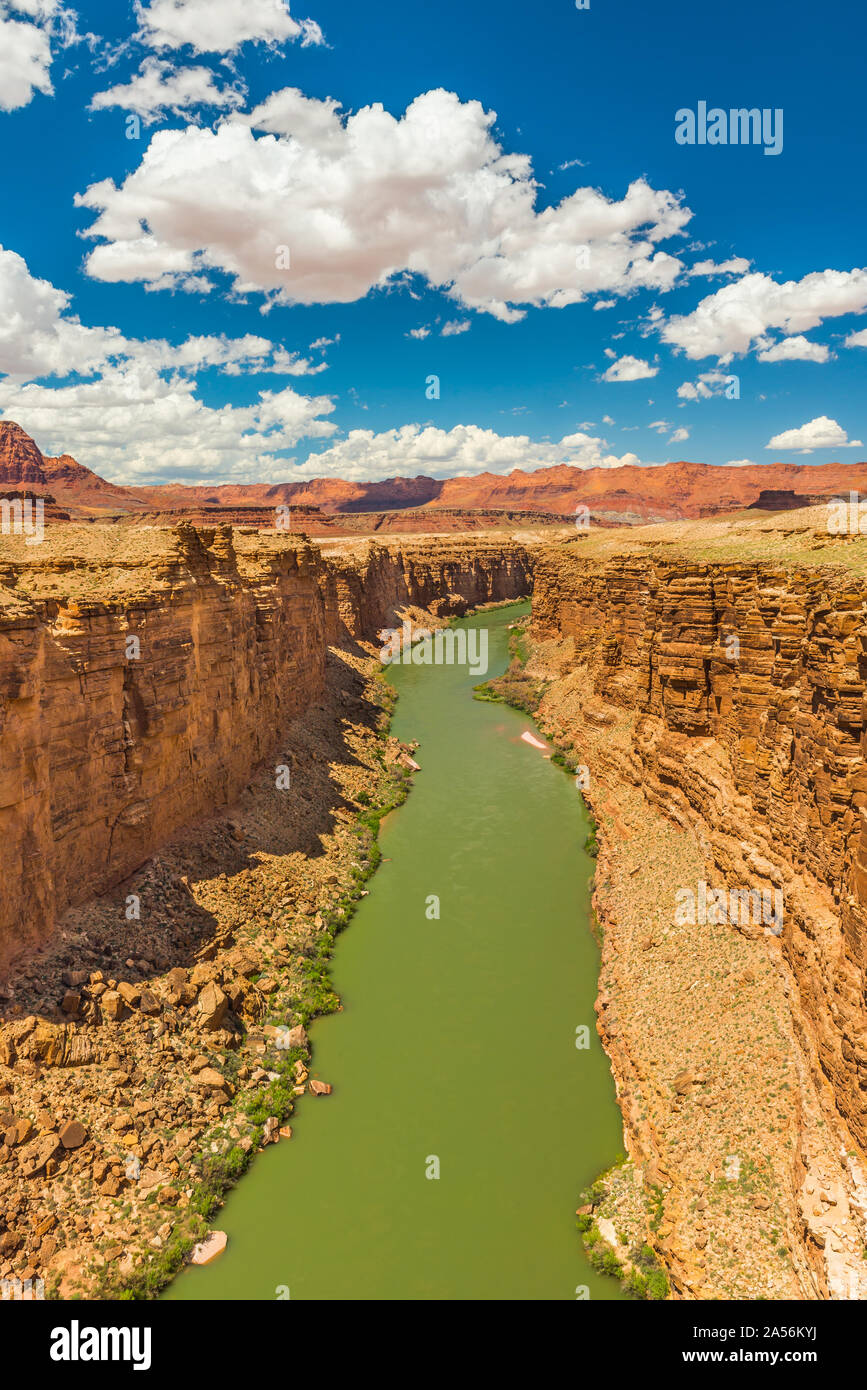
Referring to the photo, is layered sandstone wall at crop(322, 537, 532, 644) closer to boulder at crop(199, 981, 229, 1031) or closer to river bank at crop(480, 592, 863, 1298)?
boulder at crop(199, 981, 229, 1031)

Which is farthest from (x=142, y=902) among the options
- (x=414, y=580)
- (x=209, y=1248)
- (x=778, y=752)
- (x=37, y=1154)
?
(x=414, y=580)

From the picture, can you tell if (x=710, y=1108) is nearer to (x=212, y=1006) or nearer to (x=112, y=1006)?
(x=212, y=1006)

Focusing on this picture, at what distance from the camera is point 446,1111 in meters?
15.1

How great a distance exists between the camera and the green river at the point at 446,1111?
12.0 meters

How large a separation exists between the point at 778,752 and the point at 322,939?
13332 mm

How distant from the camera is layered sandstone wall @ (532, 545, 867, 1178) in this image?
10672 millimetres

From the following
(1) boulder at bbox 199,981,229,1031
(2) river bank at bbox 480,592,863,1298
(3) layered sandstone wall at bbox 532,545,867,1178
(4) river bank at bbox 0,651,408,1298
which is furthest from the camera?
(1) boulder at bbox 199,981,229,1031

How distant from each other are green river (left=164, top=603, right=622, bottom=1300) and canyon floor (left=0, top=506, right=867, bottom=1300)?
76 centimetres

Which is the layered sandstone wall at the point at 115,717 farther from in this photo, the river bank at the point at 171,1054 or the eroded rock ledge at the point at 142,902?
the river bank at the point at 171,1054

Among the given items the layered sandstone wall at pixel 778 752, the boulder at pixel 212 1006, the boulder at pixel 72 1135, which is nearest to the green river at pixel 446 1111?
the boulder at pixel 212 1006

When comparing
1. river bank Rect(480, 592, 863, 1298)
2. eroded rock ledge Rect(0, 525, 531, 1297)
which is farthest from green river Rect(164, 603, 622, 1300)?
river bank Rect(480, 592, 863, 1298)

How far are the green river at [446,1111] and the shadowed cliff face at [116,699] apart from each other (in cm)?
668

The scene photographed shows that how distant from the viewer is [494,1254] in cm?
1217
